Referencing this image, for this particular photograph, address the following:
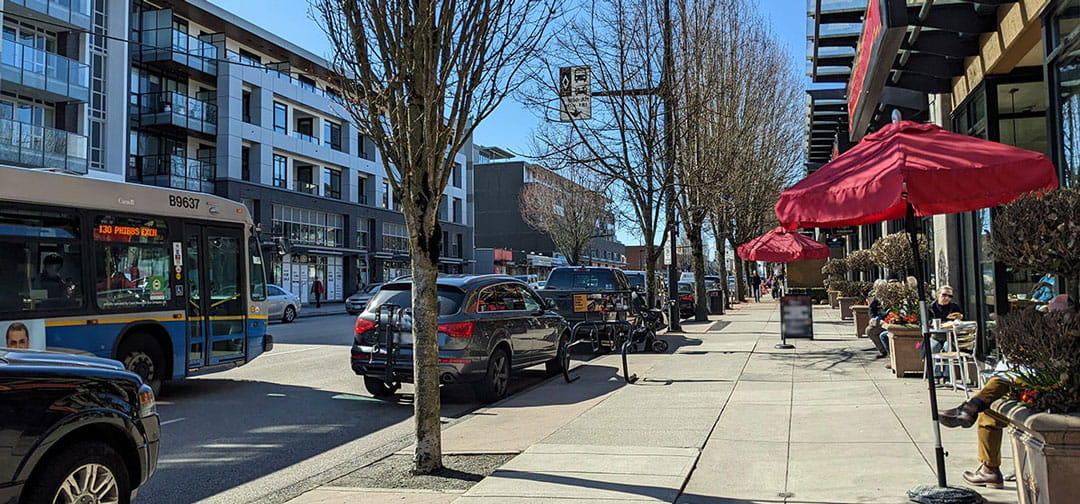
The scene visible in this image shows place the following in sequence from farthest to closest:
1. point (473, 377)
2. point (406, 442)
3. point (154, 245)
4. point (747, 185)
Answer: point (747, 185) → point (154, 245) → point (473, 377) → point (406, 442)

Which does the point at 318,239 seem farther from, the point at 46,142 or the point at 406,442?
the point at 406,442

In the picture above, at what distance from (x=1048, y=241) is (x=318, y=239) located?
4574 cm

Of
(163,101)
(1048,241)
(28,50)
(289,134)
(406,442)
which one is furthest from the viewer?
(289,134)

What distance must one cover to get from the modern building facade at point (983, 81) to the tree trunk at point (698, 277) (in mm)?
11932

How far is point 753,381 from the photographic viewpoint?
10.6 metres

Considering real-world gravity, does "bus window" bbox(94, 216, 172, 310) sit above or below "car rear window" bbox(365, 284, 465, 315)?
above

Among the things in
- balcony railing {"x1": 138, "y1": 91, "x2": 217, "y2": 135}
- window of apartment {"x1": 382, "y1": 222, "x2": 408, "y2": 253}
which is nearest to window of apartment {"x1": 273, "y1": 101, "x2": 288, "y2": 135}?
balcony railing {"x1": 138, "y1": 91, "x2": 217, "y2": 135}

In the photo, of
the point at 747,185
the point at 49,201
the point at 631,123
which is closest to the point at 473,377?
the point at 49,201

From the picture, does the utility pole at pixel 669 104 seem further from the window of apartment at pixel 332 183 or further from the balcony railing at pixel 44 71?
the window of apartment at pixel 332 183

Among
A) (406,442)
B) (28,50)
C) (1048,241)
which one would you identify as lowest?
(406,442)

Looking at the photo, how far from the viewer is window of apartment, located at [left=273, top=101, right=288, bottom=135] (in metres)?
43.8

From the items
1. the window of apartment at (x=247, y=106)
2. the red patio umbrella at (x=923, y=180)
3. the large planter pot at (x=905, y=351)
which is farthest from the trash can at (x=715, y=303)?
the window of apartment at (x=247, y=106)

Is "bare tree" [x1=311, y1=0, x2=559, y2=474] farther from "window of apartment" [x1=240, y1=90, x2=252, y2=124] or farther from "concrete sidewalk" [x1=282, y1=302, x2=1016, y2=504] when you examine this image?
"window of apartment" [x1=240, y1=90, x2=252, y2=124]

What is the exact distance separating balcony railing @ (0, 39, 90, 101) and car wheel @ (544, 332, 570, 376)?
2392 centimetres
